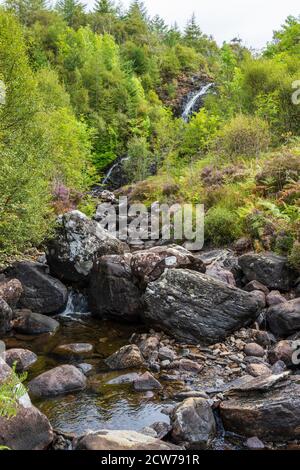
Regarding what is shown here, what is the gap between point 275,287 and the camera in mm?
10750

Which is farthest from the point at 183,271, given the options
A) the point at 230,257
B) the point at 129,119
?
the point at 129,119

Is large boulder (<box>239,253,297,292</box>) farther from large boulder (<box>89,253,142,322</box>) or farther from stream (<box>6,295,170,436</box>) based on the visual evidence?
stream (<box>6,295,170,436</box>)

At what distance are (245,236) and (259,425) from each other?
8702 mm

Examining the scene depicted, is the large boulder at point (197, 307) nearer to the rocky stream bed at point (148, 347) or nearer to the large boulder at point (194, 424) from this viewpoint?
the rocky stream bed at point (148, 347)

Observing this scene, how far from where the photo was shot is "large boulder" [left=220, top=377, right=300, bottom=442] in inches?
229

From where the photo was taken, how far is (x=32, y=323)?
10.0 meters

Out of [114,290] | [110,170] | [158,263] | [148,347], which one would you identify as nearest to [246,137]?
[158,263]

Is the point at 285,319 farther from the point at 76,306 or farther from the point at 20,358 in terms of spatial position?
the point at 76,306

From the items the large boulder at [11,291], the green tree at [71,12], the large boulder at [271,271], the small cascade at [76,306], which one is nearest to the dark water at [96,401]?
the large boulder at [11,291]

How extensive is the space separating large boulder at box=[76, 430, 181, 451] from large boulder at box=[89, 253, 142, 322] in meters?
5.18

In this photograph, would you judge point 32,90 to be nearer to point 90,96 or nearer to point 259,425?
point 259,425

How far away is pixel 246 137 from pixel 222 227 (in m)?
7.35

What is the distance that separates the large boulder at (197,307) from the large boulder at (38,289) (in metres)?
2.87

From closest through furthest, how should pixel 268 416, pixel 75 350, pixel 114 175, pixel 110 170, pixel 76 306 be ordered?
pixel 268 416
pixel 75 350
pixel 76 306
pixel 114 175
pixel 110 170
